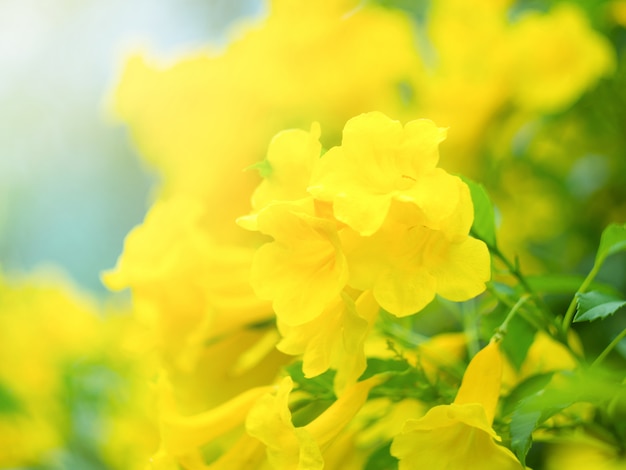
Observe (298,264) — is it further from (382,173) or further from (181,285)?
(181,285)

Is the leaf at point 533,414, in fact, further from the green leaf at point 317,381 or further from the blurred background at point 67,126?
the blurred background at point 67,126

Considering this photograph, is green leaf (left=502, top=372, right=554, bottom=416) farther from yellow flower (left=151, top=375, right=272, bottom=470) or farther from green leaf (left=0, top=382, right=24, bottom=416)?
green leaf (left=0, top=382, right=24, bottom=416)

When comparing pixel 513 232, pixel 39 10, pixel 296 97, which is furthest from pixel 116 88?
pixel 39 10

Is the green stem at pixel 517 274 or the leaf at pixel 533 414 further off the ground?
the green stem at pixel 517 274

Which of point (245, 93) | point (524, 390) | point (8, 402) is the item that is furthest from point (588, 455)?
point (8, 402)

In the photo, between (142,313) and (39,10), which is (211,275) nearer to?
(142,313)

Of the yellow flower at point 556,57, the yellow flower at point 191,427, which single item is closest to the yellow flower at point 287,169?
the yellow flower at point 191,427
